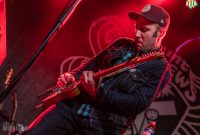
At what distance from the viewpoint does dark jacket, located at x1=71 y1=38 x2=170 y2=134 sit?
3.32 meters

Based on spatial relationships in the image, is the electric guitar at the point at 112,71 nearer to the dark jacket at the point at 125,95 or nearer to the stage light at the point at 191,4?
the dark jacket at the point at 125,95

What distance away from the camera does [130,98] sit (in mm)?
3334

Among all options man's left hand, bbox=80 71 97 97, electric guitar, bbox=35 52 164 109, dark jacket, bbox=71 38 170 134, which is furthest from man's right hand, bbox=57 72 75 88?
man's left hand, bbox=80 71 97 97

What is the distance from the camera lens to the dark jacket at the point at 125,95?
332cm

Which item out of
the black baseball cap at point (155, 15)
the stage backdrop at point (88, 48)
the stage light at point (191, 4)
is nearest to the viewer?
the black baseball cap at point (155, 15)

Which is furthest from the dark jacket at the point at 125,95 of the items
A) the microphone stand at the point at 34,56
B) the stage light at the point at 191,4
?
the stage light at the point at 191,4

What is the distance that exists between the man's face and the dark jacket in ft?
0.64

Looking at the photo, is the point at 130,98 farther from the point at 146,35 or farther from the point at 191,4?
the point at 191,4

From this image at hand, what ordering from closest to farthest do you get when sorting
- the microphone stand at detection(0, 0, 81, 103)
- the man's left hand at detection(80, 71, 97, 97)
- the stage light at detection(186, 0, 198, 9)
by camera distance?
the microphone stand at detection(0, 0, 81, 103) < the man's left hand at detection(80, 71, 97, 97) < the stage light at detection(186, 0, 198, 9)

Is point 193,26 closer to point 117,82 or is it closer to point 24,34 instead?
point 24,34

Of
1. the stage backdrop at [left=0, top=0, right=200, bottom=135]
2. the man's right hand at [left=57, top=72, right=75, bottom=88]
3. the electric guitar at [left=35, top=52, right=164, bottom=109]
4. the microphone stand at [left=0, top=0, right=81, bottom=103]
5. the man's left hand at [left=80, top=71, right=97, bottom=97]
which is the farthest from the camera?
the stage backdrop at [left=0, top=0, right=200, bottom=135]

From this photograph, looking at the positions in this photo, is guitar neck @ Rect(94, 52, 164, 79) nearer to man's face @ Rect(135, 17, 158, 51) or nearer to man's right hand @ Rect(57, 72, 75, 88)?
man's face @ Rect(135, 17, 158, 51)

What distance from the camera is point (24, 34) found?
638cm

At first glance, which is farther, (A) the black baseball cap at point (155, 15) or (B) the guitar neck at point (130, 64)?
(A) the black baseball cap at point (155, 15)
